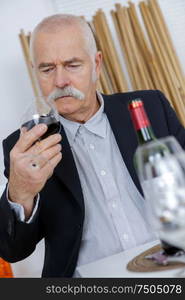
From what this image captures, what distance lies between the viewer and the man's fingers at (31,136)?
4.16 ft

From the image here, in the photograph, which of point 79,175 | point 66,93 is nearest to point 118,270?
point 79,175

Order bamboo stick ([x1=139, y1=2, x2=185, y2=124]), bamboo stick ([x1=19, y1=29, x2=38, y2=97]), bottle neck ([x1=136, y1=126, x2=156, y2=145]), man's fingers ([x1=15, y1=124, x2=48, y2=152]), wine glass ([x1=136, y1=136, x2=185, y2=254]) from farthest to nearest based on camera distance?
bamboo stick ([x1=139, y1=2, x2=185, y2=124]), bamboo stick ([x1=19, y1=29, x2=38, y2=97]), man's fingers ([x1=15, y1=124, x2=48, y2=152]), bottle neck ([x1=136, y1=126, x2=156, y2=145]), wine glass ([x1=136, y1=136, x2=185, y2=254])

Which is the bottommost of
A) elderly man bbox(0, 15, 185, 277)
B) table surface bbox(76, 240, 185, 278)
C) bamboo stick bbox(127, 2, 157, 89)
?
table surface bbox(76, 240, 185, 278)

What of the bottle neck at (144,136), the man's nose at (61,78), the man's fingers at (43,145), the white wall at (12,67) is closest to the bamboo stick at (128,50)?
the white wall at (12,67)

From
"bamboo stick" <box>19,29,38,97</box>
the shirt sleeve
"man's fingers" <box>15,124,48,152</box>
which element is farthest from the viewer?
"bamboo stick" <box>19,29,38,97</box>

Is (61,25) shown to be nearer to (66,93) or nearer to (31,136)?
(66,93)

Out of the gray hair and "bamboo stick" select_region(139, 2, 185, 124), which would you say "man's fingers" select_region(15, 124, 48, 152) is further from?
"bamboo stick" select_region(139, 2, 185, 124)

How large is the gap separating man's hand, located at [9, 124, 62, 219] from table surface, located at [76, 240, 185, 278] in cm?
27

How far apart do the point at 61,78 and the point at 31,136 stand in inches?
19.9

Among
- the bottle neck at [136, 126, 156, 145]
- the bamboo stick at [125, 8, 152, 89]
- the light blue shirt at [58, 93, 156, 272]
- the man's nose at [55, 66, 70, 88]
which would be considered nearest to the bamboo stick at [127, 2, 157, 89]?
the bamboo stick at [125, 8, 152, 89]

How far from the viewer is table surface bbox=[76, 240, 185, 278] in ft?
3.51

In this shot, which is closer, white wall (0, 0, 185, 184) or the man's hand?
the man's hand

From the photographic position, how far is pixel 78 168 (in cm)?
180

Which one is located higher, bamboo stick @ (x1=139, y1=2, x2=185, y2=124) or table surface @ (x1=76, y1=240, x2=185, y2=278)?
bamboo stick @ (x1=139, y1=2, x2=185, y2=124)
